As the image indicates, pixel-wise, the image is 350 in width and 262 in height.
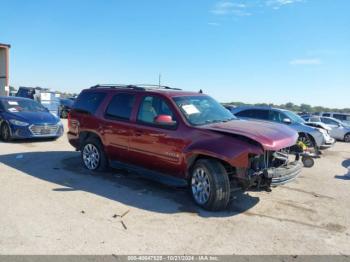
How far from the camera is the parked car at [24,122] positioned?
40.1ft

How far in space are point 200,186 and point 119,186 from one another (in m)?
1.88

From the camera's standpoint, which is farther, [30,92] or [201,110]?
[30,92]

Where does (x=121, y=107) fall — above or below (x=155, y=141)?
above

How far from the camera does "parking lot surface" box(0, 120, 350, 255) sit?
447 centimetres

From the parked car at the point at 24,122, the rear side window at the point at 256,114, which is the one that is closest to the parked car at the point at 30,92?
the parked car at the point at 24,122

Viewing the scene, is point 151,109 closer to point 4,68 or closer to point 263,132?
point 263,132

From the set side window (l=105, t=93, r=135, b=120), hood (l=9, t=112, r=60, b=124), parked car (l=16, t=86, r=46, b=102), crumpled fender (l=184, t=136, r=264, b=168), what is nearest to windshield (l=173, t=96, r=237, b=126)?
crumpled fender (l=184, t=136, r=264, b=168)

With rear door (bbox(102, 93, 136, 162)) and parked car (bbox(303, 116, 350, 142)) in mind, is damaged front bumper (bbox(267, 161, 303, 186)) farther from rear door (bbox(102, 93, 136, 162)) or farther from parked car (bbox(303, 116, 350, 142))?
parked car (bbox(303, 116, 350, 142))

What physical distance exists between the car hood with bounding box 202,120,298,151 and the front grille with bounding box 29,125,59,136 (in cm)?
808

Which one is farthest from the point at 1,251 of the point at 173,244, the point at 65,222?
the point at 173,244

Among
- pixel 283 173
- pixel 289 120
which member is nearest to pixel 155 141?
pixel 283 173

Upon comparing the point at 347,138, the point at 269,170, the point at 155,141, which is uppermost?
the point at 155,141

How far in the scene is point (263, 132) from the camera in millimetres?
5945

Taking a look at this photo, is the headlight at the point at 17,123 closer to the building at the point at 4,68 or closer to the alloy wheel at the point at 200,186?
the alloy wheel at the point at 200,186
